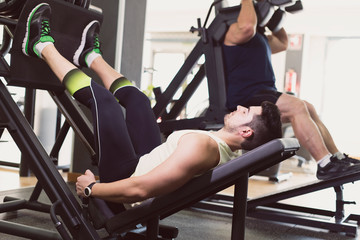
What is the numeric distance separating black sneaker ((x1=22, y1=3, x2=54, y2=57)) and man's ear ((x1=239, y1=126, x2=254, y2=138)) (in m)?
0.91

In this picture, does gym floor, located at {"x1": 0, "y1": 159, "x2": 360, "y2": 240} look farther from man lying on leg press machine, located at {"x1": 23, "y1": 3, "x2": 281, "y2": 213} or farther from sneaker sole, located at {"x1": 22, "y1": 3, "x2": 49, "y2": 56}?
sneaker sole, located at {"x1": 22, "y1": 3, "x2": 49, "y2": 56}

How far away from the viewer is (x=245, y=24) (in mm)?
2486

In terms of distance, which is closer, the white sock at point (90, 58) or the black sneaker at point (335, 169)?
the white sock at point (90, 58)

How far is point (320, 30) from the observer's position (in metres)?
7.52

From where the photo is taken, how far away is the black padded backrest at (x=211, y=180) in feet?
3.97

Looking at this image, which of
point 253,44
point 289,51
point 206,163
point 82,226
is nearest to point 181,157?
point 206,163

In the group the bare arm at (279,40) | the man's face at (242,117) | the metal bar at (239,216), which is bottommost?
the metal bar at (239,216)

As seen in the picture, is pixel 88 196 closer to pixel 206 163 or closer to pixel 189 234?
pixel 206 163

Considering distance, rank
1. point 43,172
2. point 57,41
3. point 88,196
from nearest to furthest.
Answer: point 88,196, point 43,172, point 57,41

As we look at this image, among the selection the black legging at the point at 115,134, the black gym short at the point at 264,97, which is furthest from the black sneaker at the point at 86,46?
the black gym short at the point at 264,97

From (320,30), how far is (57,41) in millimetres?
6506

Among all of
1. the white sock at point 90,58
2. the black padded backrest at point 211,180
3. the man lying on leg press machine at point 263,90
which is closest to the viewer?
the black padded backrest at point 211,180

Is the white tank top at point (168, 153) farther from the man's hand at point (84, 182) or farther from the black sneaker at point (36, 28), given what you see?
the black sneaker at point (36, 28)

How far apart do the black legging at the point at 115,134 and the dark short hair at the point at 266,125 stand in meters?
0.45
